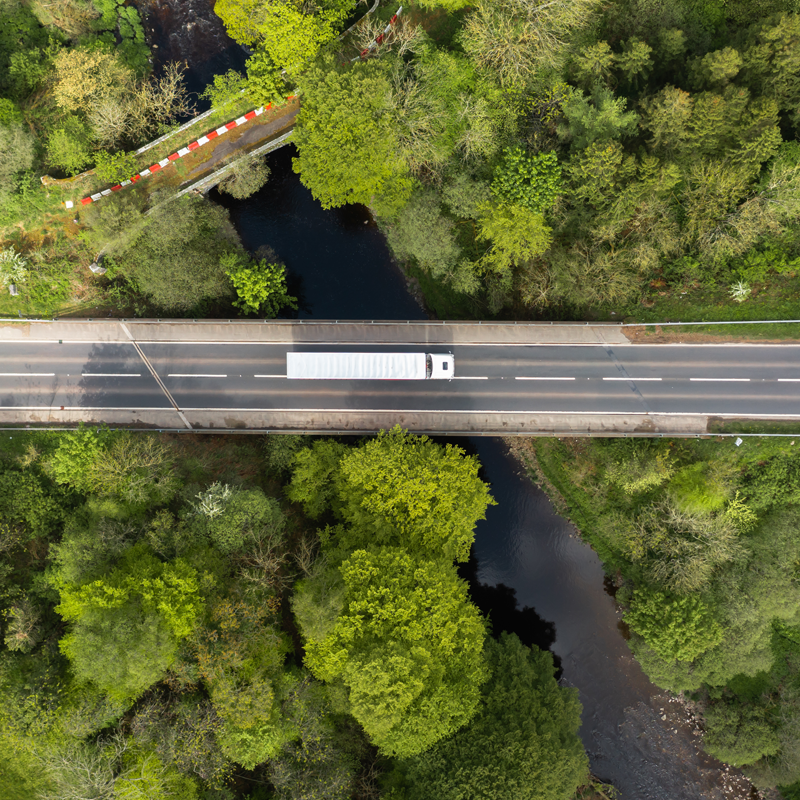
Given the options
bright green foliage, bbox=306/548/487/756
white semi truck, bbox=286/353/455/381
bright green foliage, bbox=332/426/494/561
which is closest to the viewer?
bright green foliage, bbox=306/548/487/756

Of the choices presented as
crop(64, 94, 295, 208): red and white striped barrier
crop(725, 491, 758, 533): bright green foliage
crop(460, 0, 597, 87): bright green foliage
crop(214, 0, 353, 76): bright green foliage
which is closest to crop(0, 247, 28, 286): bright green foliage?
crop(64, 94, 295, 208): red and white striped barrier

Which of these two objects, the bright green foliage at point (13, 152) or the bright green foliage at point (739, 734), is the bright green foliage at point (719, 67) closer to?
the bright green foliage at point (13, 152)

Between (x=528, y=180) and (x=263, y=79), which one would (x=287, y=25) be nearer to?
(x=263, y=79)

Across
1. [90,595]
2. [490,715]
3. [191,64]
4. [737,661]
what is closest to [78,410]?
[90,595]

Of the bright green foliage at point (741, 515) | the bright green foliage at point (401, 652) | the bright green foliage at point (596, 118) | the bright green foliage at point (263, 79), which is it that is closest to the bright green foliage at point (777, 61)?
the bright green foliage at point (596, 118)

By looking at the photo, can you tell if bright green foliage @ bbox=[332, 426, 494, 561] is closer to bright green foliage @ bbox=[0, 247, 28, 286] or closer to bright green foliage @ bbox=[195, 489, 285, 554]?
bright green foliage @ bbox=[195, 489, 285, 554]

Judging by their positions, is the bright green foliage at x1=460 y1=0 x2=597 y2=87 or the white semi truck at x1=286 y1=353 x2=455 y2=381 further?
the white semi truck at x1=286 y1=353 x2=455 y2=381
